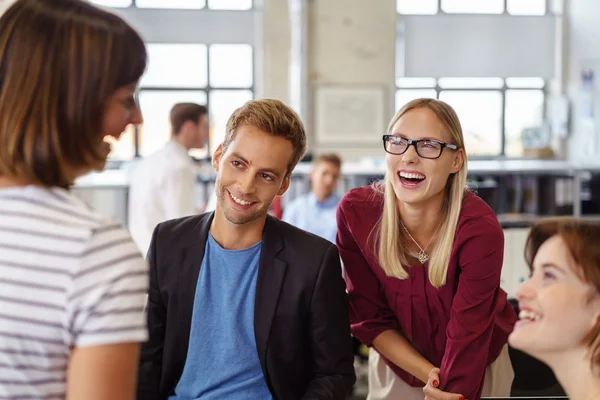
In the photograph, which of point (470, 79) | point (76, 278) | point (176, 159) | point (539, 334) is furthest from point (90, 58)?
point (470, 79)

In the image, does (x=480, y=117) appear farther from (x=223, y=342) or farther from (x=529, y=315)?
(x=529, y=315)

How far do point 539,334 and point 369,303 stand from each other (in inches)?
31.3

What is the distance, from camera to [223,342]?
1709 millimetres

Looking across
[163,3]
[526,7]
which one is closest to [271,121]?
[163,3]

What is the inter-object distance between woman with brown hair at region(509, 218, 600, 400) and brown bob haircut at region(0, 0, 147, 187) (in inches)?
30.8

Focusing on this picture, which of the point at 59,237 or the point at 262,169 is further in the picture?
the point at 262,169

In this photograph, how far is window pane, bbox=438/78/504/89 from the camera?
1030 cm

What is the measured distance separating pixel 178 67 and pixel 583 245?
29.6ft

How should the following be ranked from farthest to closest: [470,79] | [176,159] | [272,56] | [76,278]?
[470,79] < [272,56] < [176,159] < [76,278]

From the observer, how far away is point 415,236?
2.00m

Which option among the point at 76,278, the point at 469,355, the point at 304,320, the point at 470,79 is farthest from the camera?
the point at 470,79

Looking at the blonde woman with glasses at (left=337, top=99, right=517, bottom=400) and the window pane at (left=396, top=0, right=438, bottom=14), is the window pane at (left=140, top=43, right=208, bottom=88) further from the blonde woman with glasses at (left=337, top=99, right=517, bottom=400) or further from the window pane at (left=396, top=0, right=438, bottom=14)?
the blonde woman with glasses at (left=337, top=99, right=517, bottom=400)

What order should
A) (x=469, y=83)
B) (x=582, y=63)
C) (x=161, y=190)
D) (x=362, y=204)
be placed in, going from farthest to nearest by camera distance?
(x=469, y=83), (x=582, y=63), (x=161, y=190), (x=362, y=204)

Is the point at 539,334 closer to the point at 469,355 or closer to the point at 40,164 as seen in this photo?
the point at 469,355
